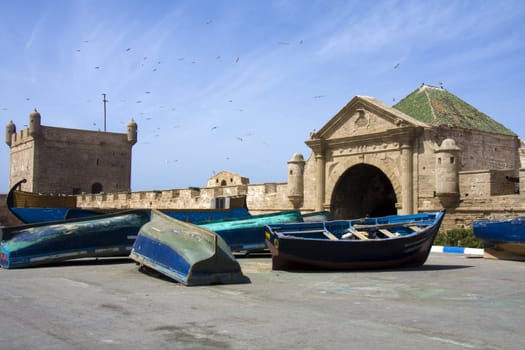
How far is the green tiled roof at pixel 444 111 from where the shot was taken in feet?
68.7

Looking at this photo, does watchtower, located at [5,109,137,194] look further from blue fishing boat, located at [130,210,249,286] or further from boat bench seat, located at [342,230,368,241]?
blue fishing boat, located at [130,210,249,286]

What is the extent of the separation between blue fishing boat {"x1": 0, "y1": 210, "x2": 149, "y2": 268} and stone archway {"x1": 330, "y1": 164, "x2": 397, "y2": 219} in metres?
10.3

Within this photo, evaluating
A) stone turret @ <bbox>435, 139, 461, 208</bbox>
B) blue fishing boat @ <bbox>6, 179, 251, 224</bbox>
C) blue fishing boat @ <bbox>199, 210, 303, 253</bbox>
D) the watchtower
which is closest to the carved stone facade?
stone turret @ <bbox>435, 139, 461, 208</bbox>

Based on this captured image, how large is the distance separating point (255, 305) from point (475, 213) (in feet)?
39.9

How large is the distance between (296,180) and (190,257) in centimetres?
1436

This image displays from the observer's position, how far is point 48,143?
5028 cm

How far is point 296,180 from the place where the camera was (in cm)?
2356

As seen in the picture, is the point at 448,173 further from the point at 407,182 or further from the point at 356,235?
the point at 356,235

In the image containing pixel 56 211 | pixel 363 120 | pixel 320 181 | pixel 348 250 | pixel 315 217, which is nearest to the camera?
pixel 348 250

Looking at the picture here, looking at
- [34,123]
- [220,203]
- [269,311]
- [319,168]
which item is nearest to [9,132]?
[34,123]

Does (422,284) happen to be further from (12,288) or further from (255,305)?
(12,288)

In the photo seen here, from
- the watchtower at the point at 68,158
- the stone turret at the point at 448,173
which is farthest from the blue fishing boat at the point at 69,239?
the watchtower at the point at 68,158

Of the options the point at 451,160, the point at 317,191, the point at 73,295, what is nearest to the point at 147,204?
the point at 317,191

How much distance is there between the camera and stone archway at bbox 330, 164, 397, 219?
22609mm
